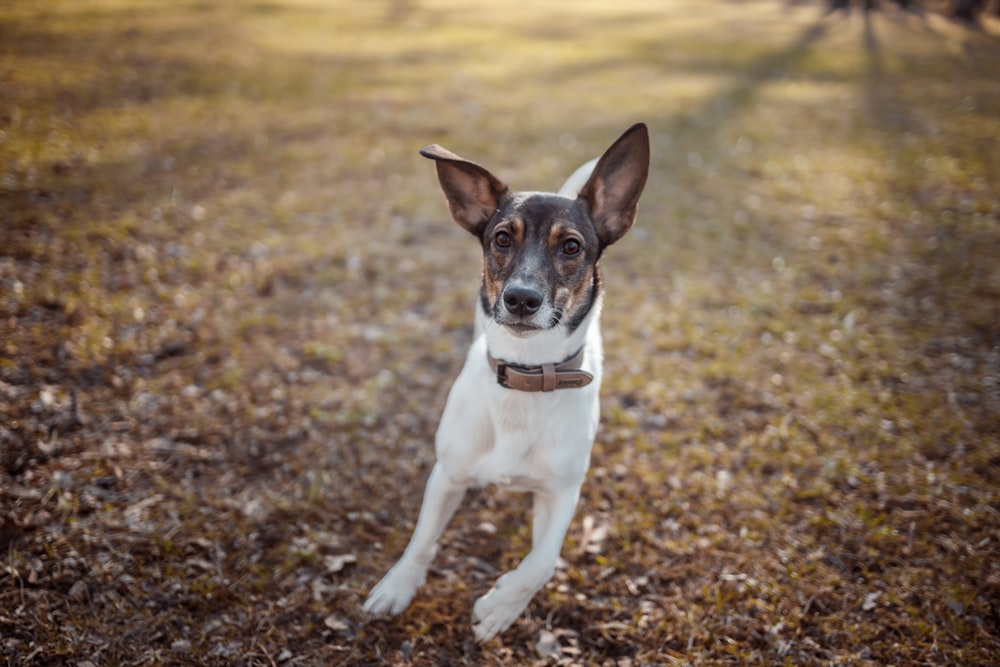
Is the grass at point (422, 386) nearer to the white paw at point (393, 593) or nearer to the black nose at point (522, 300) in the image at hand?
the white paw at point (393, 593)

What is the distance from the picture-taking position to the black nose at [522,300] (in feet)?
9.76

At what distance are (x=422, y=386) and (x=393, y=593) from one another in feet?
7.07

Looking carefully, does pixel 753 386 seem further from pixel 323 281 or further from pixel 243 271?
pixel 243 271

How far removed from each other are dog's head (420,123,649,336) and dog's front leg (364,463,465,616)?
1061 millimetres

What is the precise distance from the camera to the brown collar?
3.10m

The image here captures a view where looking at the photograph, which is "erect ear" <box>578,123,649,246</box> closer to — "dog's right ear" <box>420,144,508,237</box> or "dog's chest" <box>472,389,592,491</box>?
"dog's right ear" <box>420,144,508,237</box>

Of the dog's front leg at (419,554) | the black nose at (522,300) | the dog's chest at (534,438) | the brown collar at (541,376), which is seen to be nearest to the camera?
the black nose at (522,300)

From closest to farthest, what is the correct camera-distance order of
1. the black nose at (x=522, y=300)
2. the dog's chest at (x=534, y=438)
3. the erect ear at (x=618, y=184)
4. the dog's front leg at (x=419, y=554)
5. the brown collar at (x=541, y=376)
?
the black nose at (x=522, y=300)
the brown collar at (x=541, y=376)
the dog's chest at (x=534, y=438)
the erect ear at (x=618, y=184)
the dog's front leg at (x=419, y=554)

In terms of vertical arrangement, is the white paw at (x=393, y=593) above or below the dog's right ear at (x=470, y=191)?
below

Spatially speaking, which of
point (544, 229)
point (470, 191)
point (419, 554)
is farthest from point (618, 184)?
point (419, 554)

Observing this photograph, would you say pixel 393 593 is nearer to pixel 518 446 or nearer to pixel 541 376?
pixel 518 446

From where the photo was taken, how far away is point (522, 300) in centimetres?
298

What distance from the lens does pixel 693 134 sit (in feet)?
39.3

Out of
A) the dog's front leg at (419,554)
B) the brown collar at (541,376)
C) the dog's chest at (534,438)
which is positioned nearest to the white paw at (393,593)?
the dog's front leg at (419,554)
